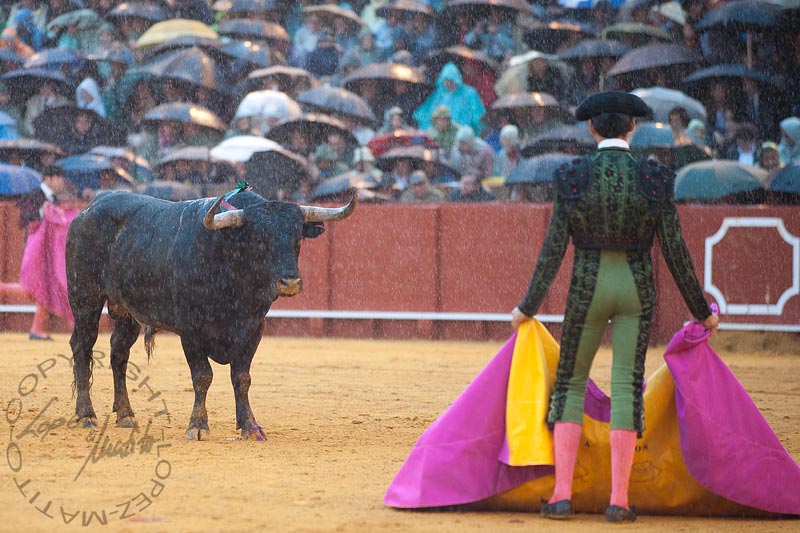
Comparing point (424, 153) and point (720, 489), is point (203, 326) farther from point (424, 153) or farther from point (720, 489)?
point (424, 153)

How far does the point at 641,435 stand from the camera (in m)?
4.04

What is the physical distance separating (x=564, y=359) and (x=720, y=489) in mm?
667

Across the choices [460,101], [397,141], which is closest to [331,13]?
[460,101]

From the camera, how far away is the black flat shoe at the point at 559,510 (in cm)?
383

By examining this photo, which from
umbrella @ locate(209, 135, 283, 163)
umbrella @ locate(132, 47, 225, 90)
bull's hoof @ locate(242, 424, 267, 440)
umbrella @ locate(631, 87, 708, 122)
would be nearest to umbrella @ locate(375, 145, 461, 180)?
umbrella @ locate(209, 135, 283, 163)

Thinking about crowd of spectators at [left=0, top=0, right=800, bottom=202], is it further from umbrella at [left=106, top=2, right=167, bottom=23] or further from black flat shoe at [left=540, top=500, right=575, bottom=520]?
black flat shoe at [left=540, top=500, right=575, bottom=520]

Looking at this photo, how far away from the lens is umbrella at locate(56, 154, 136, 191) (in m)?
12.7

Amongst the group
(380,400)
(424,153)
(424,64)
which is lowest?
(380,400)

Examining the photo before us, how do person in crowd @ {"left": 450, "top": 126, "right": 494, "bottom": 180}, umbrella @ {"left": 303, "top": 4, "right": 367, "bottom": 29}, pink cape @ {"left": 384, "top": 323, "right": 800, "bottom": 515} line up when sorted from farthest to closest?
umbrella @ {"left": 303, "top": 4, "right": 367, "bottom": 29}, person in crowd @ {"left": 450, "top": 126, "right": 494, "bottom": 180}, pink cape @ {"left": 384, "top": 323, "right": 800, "bottom": 515}

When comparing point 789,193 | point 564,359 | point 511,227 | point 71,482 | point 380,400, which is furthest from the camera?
point 511,227

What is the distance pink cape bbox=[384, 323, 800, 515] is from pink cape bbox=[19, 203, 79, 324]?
864cm

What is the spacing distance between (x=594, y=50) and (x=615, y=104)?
952cm

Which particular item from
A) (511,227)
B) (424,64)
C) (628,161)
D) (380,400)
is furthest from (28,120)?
(628,161)

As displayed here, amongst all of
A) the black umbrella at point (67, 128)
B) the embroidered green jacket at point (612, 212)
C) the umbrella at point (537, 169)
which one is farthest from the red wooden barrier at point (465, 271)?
the embroidered green jacket at point (612, 212)
